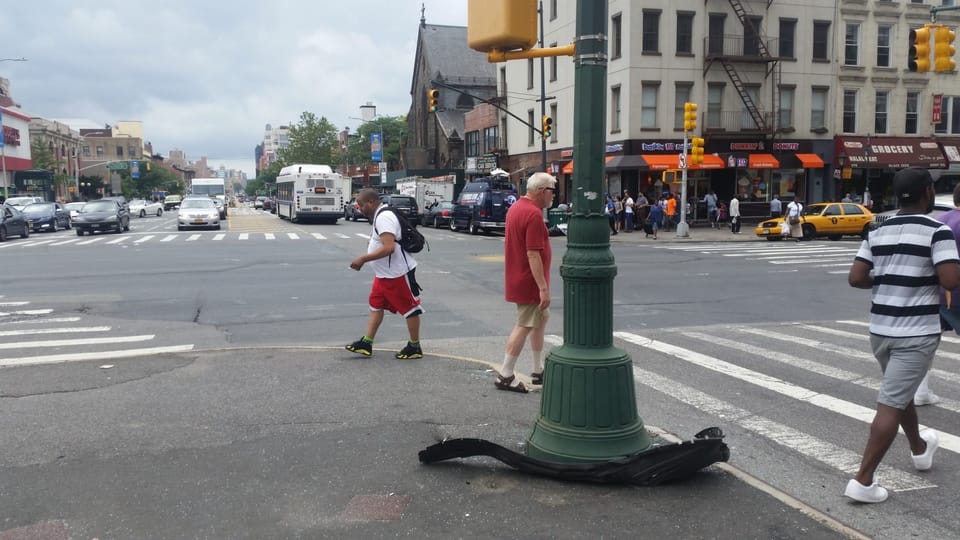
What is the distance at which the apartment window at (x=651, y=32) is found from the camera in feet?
113

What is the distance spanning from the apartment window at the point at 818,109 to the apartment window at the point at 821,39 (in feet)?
5.39

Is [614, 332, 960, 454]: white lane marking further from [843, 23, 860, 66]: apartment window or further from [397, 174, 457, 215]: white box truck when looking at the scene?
[397, 174, 457, 215]: white box truck

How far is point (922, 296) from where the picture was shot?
4.14m

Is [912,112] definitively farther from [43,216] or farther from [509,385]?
[43,216]

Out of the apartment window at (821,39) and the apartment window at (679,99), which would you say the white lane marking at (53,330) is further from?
the apartment window at (821,39)

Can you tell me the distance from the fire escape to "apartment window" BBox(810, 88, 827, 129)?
2500 mm

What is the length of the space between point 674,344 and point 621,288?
5.22 metres

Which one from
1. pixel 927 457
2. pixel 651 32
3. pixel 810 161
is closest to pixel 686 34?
pixel 651 32

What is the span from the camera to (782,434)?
18.3 ft

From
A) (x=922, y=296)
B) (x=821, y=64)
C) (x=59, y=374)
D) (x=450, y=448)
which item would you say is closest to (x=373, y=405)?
(x=450, y=448)

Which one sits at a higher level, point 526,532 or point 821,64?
point 821,64

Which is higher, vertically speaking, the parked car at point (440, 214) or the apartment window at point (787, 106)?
the apartment window at point (787, 106)

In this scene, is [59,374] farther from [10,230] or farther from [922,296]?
[10,230]

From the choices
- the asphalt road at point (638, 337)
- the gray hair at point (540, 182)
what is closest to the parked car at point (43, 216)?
the asphalt road at point (638, 337)
